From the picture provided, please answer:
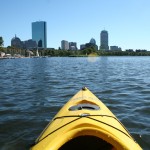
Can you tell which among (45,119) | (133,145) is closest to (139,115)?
(45,119)

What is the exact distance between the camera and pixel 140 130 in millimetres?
10648

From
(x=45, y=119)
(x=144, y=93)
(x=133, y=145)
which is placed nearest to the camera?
(x=133, y=145)

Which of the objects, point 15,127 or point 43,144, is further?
point 15,127

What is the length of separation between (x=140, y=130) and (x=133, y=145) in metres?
4.30

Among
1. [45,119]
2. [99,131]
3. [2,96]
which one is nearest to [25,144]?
[45,119]

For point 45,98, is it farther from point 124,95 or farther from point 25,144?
point 25,144

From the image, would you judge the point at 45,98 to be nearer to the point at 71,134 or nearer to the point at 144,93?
the point at 144,93

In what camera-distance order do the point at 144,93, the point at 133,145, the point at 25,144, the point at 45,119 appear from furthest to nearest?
the point at 144,93
the point at 45,119
the point at 25,144
the point at 133,145

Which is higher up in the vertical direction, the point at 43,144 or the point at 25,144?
the point at 43,144

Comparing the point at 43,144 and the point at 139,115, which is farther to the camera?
the point at 139,115

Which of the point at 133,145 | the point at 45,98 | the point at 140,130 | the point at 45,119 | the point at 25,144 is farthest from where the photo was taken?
the point at 45,98

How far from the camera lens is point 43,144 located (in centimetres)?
652

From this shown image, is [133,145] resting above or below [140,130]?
above

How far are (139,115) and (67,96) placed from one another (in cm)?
580
